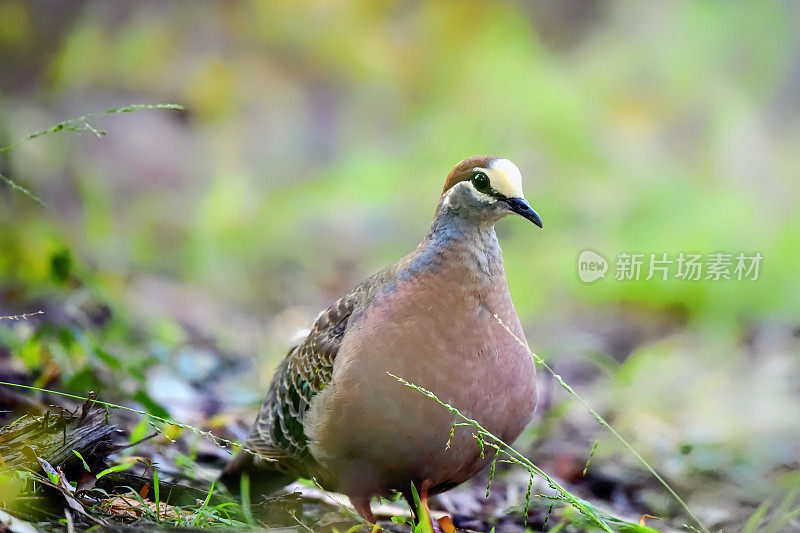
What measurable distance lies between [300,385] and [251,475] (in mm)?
498

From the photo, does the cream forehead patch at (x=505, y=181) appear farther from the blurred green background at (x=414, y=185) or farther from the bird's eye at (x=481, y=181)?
the blurred green background at (x=414, y=185)

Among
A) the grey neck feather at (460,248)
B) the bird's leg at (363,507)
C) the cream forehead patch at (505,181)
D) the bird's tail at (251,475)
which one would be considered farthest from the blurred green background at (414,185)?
the cream forehead patch at (505,181)

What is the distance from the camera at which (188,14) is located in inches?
392

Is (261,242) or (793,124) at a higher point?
(793,124)

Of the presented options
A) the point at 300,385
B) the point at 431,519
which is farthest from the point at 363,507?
the point at 300,385

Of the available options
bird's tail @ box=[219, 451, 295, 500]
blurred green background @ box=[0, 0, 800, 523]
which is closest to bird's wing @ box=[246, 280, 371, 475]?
bird's tail @ box=[219, 451, 295, 500]

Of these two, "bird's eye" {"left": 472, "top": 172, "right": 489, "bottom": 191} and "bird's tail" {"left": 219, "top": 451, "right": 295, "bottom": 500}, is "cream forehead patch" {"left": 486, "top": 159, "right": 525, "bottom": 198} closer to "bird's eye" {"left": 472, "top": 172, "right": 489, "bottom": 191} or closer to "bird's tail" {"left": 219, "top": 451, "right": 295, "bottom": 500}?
"bird's eye" {"left": 472, "top": 172, "right": 489, "bottom": 191}

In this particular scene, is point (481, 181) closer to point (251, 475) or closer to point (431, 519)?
point (431, 519)

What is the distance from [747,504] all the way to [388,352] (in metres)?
2.08

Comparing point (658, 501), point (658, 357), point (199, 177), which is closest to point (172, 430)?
point (658, 501)

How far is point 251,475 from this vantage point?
12.3ft

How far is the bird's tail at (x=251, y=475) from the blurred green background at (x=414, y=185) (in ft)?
1.94

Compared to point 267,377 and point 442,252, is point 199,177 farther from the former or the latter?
point 442,252

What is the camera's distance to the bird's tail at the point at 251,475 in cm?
367
